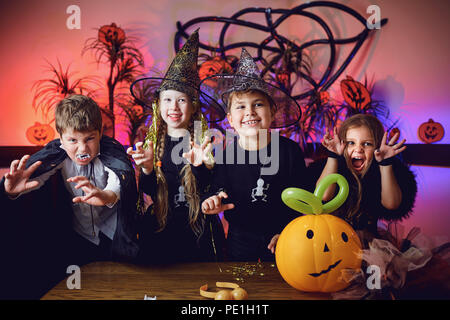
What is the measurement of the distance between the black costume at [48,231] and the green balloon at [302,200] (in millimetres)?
688

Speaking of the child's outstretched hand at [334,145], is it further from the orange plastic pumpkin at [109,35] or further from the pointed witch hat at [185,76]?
the orange plastic pumpkin at [109,35]

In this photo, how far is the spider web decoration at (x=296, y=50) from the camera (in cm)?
215

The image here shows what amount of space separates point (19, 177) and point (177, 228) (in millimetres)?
729

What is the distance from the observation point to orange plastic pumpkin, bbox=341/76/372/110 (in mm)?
2004

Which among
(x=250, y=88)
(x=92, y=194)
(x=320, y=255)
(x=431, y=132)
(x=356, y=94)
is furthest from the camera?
(x=356, y=94)

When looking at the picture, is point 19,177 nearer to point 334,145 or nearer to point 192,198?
point 192,198

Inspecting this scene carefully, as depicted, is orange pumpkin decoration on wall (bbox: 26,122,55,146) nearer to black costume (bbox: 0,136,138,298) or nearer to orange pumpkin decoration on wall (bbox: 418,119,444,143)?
black costume (bbox: 0,136,138,298)

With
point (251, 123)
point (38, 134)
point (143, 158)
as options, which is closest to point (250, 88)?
point (251, 123)

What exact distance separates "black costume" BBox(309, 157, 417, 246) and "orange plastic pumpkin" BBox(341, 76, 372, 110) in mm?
776

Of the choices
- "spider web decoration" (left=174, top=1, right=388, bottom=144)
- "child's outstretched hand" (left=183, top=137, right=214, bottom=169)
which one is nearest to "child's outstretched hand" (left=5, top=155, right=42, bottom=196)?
"child's outstretched hand" (left=183, top=137, right=214, bottom=169)

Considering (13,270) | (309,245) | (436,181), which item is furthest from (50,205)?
(436,181)

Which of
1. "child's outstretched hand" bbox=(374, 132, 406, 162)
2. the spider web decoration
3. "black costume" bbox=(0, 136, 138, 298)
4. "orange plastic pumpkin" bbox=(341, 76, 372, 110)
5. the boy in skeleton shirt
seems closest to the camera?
"black costume" bbox=(0, 136, 138, 298)

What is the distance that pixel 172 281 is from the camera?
36.6 inches

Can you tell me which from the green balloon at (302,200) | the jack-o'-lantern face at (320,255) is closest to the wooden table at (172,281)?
the jack-o'-lantern face at (320,255)
